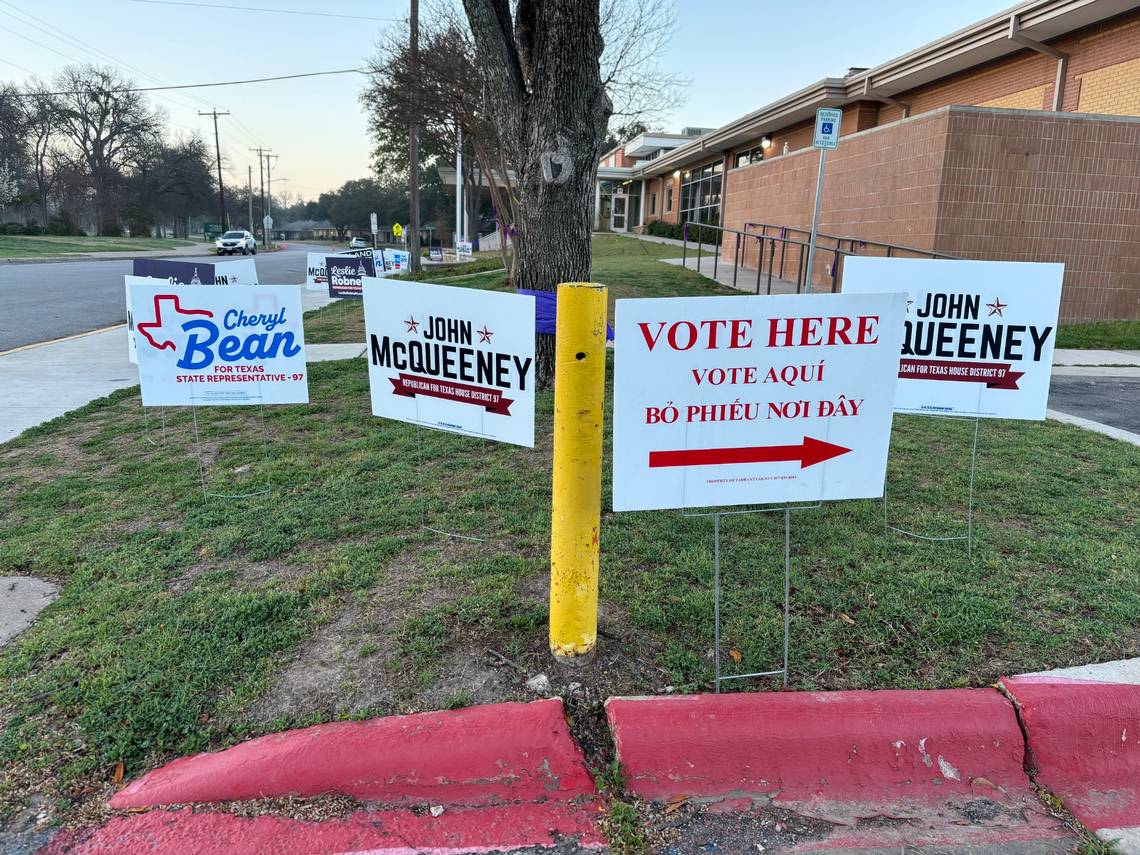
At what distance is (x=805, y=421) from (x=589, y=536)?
0.92 meters

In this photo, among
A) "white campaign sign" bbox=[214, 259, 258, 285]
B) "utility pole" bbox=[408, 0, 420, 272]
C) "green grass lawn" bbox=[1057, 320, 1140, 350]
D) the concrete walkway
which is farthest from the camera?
"utility pole" bbox=[408, 0, 420, 272]

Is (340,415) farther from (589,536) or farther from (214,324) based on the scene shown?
(589,536)

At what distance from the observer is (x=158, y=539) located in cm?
402

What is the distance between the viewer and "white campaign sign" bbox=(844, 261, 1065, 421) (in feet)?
12.6

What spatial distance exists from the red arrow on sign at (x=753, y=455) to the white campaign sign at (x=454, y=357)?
995 mm

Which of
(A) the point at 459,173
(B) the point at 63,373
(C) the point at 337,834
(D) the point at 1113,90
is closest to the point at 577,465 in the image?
(C) the point at 337,834

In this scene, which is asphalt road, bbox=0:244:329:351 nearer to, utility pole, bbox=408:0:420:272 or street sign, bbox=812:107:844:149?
utility pole, bbox=408:0:420:272

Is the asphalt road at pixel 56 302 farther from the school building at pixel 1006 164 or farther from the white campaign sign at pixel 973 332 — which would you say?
the school building at pixel 1006 164

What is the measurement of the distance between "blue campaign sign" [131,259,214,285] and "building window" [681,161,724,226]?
24.5m

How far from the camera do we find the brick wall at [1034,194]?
11961 mm

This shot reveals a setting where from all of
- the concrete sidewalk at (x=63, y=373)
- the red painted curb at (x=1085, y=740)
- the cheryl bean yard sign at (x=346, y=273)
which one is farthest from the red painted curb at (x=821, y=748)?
the cheryl bean yard sign at (x=346, y=273)

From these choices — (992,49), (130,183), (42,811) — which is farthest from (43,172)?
(42,811)

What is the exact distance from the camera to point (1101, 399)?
808cm

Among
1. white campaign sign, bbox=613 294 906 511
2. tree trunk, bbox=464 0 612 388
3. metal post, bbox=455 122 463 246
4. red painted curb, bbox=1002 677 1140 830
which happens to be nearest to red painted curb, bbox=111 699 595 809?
white campaign sign, bbox=613 294 906 511
